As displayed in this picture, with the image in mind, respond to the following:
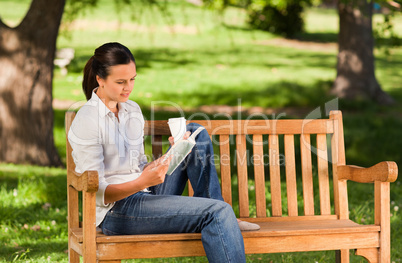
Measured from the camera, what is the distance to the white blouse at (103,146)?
2895 mm

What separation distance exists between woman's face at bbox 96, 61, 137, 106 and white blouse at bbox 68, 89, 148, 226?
0.06 m

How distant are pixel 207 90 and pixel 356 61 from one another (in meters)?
3.27

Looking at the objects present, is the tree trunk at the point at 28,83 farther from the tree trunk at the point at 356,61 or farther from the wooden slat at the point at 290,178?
the tree trunk at the point at 356,61

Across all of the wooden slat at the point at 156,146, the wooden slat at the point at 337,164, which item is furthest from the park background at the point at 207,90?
the wooden slat at the point at 156,146

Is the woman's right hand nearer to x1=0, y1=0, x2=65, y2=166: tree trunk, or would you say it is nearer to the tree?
x1=0, y1=0, x2=65, y2=166: tree trunk

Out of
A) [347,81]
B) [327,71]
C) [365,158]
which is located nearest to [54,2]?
[365,158]

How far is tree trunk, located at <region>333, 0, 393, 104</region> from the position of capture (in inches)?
458

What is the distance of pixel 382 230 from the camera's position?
324 cm

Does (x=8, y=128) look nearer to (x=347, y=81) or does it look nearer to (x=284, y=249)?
(x=284, y=249)

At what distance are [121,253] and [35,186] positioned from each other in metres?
2.79

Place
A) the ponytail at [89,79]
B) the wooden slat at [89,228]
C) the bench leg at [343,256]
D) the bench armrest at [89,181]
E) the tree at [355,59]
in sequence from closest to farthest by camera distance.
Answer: the bench armrest at [89,181]
the wooden slat at [89,228]
the ponytail at [89,79]
the bench leg at [343,256]
the tree at [355,59]

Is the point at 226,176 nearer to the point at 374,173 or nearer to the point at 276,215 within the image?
the point at 276,215

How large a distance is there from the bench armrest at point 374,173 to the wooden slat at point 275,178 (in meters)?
0.41

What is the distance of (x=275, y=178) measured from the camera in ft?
→ 12.2
